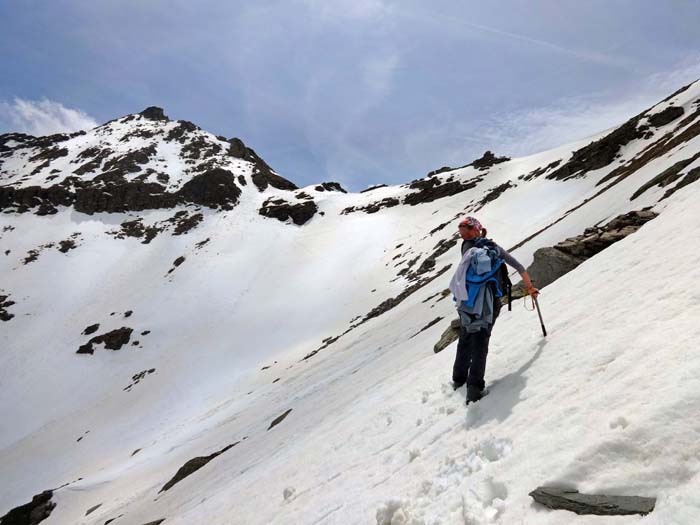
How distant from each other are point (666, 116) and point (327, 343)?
5056cm

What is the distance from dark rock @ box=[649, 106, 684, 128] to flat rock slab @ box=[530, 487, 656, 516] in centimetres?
5941

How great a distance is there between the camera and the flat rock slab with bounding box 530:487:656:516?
9.40ft

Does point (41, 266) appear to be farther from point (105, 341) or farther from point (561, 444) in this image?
point (561, 444)

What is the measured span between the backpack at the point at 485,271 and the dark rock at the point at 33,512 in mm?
28595

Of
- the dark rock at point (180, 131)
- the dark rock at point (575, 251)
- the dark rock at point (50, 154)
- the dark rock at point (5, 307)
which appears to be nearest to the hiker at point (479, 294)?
the dark rock at point (575, 251)

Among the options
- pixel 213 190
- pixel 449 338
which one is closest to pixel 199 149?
pixel 213 190

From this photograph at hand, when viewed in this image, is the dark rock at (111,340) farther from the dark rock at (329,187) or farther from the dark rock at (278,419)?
the dark rock at (329,187)

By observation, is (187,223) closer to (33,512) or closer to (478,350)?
(33,512)

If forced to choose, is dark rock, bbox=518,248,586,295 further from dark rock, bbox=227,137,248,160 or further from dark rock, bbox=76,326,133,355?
dark rock, bbox=227,137,248,160

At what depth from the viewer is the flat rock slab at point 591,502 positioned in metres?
2.87

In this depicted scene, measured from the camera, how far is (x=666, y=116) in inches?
1901

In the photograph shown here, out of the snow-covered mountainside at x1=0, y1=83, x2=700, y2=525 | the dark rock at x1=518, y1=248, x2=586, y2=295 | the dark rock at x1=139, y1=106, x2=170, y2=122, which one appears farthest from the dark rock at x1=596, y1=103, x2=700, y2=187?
the dark rock at x1=139, y1=106, x2=170, y2=122

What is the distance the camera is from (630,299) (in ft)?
20.1

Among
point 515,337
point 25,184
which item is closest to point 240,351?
point 515,337
